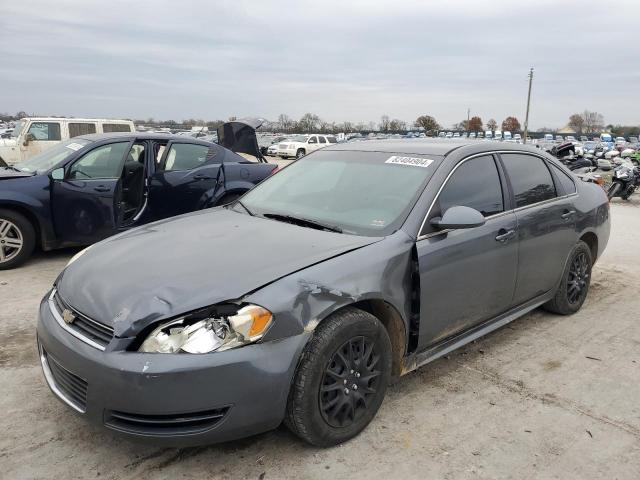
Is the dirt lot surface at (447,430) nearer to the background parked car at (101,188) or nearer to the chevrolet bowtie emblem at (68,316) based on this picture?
the chevrolet bowtie emblem at (68,316)

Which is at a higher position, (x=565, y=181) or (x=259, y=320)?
(x=565, y=181)

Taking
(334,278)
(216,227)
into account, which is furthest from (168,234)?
(334,278)

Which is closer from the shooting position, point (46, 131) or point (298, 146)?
point (46, 131)

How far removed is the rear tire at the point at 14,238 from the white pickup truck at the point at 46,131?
794 cm

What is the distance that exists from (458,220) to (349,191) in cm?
78

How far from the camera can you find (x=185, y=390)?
222 cm

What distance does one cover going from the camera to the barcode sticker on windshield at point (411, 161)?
3463 millimetres

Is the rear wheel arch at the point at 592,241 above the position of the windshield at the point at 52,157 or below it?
below

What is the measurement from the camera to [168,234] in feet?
10.8

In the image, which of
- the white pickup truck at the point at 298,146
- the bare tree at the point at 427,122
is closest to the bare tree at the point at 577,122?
the bare tree at the point at 427,122

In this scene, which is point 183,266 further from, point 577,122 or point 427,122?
point 577,122

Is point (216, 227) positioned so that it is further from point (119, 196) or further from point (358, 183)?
point (119, 196)

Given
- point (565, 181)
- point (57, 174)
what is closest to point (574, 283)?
point (565, 181)

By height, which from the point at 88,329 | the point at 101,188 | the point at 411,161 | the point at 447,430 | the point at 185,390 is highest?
the point at 411,161
